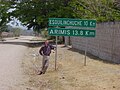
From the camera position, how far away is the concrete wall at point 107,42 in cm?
1728

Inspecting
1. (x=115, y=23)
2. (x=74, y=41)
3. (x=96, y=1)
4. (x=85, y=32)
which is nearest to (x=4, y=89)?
(x=85, y=32)

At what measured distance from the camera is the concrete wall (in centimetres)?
1728

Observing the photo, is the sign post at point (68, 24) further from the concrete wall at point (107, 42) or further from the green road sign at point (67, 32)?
the concrete wall at point (107, 42)

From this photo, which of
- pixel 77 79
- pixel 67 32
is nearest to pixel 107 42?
pixel 67 32

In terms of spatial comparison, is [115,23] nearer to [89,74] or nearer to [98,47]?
[98,47]

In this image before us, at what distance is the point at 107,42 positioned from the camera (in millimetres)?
18859

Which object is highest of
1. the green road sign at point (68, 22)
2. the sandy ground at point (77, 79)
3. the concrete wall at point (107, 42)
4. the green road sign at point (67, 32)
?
the green road sign at point (68, 22)

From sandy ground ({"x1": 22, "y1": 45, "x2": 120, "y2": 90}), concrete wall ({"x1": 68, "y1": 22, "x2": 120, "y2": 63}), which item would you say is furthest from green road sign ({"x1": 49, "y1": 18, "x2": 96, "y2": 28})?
concrete wall ({"x1": 68, "y1": 22, "x2": 120, "y2": 63})

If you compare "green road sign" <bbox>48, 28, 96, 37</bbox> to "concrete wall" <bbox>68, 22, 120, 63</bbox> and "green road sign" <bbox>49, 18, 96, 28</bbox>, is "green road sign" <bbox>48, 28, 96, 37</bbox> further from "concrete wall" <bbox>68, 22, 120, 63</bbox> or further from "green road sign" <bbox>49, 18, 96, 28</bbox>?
"concrete wall" <bbox>68, 22, 120, 63</bbox>

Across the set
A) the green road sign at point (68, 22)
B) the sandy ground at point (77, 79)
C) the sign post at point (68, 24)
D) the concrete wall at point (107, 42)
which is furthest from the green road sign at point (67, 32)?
the concrete wall at point (107, 42)

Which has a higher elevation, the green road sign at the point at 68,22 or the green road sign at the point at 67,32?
the green road sign at the point at 68,22

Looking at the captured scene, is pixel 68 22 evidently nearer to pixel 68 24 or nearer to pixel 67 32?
pixel 68 24

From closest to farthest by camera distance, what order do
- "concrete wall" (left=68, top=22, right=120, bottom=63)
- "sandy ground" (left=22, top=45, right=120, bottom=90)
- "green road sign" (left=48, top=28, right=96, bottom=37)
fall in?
"sandy ground" (left=22, top=45, right=120, bottom=90)
"green road sign" (left=48, top=28, right=96, bottom=37)
"concrete wall" (left=68, top=22, right=120, bottom=63)

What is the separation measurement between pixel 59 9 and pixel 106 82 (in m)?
30.1
